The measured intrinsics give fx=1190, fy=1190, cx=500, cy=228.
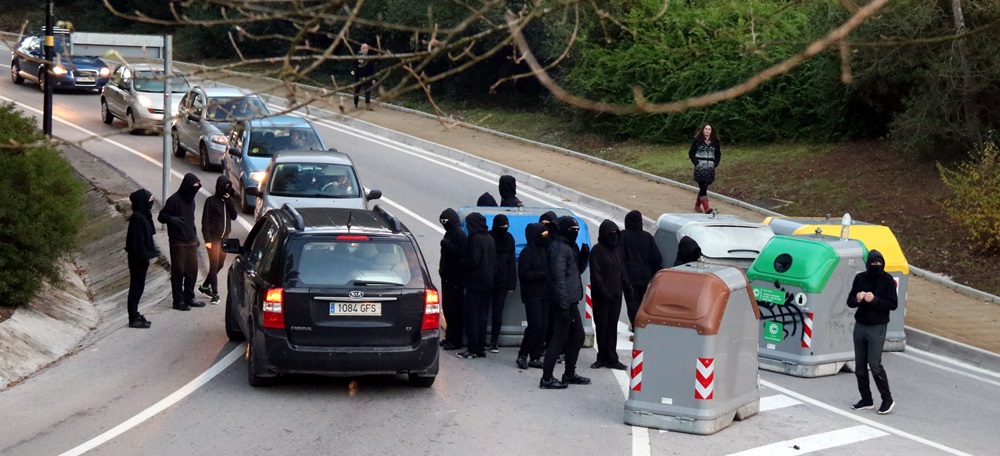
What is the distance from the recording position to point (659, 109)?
5.51 m

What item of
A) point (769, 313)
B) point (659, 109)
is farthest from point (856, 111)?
point (659, 109)

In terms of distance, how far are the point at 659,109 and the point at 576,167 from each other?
2282cm

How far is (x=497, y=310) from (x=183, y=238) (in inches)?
176

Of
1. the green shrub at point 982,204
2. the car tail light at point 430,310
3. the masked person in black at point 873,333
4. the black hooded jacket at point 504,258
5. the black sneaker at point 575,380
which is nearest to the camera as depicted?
the car tail light at point 430,310

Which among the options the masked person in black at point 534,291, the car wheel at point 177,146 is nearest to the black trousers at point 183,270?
the masked person in black at point 534,291

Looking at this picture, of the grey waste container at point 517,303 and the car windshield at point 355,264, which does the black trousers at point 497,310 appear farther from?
the car windshield at point 355,264

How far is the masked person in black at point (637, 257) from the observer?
13.6m

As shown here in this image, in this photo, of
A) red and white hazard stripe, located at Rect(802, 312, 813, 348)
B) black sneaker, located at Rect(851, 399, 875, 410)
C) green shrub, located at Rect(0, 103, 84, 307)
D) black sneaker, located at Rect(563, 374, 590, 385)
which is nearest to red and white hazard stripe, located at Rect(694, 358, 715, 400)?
black sneaker, located at Rect(563, 374, 590, 385)

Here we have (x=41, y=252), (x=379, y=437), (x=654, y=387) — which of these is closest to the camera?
(x=379, y=437)

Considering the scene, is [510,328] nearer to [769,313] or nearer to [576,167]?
[769,313]

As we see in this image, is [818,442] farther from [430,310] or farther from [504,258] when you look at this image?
[504,258]

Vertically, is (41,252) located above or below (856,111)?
below

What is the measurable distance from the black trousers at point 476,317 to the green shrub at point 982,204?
9617 millimetres

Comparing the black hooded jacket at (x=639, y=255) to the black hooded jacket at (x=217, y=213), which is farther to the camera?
the black hooded jacket at (x=217, y=213)
